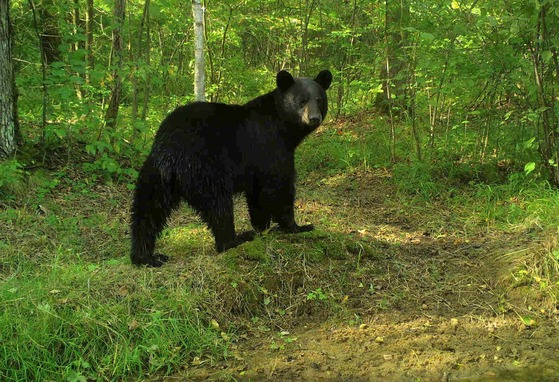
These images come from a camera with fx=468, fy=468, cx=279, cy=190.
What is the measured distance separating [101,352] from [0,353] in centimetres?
65

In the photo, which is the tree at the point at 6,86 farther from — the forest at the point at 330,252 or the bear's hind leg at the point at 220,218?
the bear's hind leg at the point at 220,218

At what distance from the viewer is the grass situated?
342 cm

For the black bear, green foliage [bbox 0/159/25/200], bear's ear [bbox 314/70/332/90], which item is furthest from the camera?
green foliage [bbox 0/159/25/200]

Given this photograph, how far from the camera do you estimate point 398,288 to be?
15.0 ft

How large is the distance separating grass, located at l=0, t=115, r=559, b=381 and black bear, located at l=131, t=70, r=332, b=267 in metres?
0.34

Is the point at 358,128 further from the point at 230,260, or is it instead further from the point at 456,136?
the point at 230,260

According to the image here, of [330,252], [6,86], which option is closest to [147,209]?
[330,252]

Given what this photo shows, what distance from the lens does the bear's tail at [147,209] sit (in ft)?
14.7

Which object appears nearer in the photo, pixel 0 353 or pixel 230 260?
pixel 0 353

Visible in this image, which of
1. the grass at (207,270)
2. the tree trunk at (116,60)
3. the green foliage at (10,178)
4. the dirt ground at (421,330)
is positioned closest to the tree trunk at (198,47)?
the tree trunk at (116,60)

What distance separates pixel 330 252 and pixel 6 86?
16.3ft

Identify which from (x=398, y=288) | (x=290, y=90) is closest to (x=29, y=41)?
(x=290, y=90)

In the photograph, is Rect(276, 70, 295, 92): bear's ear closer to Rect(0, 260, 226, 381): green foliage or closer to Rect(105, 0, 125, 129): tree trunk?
Rect(0, 260, 226, 381): green foliage

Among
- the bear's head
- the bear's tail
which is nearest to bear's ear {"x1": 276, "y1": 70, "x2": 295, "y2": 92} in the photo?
the bear's head
